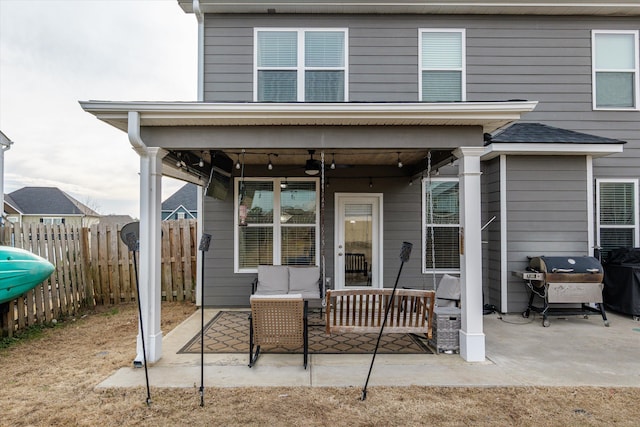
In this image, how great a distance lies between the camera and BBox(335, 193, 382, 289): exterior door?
21.7 feet

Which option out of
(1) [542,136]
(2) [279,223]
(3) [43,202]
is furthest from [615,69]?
(3) [43,202]

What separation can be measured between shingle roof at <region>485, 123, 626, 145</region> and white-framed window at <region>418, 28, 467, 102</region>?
114 cm

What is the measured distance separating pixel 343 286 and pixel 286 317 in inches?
119

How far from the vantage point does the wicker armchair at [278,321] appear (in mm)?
3627

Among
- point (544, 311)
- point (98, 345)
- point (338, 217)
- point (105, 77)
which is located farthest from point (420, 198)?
point (105, 77)

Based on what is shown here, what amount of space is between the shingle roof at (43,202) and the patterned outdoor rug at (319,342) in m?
26.9

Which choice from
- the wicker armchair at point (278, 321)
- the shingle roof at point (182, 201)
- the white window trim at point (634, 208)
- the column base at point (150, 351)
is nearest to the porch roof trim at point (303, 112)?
the wicker armchair at point (278, 321)

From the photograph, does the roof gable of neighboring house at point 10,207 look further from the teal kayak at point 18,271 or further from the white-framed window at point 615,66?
the white-framed window at point 615,66

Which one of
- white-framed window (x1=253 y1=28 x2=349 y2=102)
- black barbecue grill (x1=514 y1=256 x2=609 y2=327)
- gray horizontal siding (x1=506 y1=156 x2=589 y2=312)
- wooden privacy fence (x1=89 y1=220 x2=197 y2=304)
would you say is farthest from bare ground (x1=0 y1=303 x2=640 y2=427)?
white-framed window (x1=253 y1=28 x2=349 y2=102)

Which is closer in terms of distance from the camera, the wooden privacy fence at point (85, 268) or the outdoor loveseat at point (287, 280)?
the wooden privacy fence at point (85, 268)

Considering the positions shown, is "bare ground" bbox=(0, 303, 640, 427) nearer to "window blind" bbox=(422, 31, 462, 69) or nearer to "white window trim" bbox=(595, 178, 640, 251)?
"white window trim" bbox=(595, 178, 640, 251)

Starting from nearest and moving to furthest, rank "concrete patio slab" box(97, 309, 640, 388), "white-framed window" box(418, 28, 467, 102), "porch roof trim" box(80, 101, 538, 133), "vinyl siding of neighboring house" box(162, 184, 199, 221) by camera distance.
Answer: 1. "concrete patio slab" box(97, 309, 640, 388)
2. "porch roof trim" box(80, 101, 538, 133)
3. "white-framed window" box(418, 28, 467, 102)
4. "vinyl siding of neighboring house" box(162, 184, 199, 221)

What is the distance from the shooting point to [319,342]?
4566 mm

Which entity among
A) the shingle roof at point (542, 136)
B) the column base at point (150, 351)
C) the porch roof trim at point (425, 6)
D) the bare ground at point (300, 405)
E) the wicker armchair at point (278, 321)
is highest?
the porch roof trim at point (425, 6)
